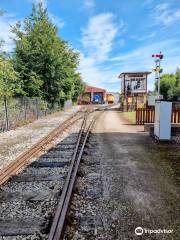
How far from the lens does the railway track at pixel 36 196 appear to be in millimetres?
3754

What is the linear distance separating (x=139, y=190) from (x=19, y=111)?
1424 cm

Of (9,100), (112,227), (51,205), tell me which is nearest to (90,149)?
(51,205)

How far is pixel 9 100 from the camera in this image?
1614cm

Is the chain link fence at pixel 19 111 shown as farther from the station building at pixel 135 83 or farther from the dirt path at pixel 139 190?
the station building at pixel 135 83

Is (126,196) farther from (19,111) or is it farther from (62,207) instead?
(19,111)

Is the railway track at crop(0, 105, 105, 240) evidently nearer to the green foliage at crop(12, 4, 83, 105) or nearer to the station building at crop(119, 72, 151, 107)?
the green foliage at crop(12, 4, 83, 105)

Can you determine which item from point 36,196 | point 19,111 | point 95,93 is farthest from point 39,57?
point 95,93

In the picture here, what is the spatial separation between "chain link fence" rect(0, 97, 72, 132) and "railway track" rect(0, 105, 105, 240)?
7.59 meters

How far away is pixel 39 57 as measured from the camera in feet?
81.4

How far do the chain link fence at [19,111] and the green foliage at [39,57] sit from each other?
1.65 meters

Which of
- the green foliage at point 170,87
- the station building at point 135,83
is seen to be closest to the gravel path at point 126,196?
the station building at point 135,83

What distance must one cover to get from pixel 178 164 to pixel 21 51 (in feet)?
67.6

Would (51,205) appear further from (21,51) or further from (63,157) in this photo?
(21,51)

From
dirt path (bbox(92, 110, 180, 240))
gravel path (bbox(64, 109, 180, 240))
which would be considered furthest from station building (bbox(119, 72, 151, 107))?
gravel path (bbox(64, 109, 180, 240))
